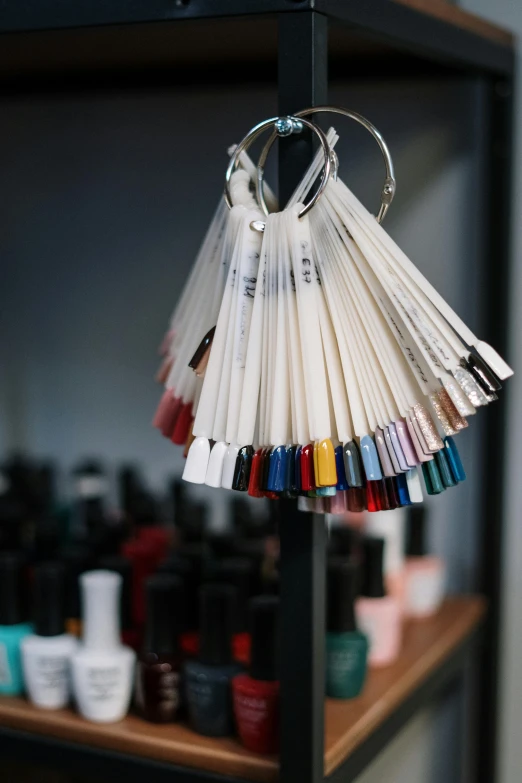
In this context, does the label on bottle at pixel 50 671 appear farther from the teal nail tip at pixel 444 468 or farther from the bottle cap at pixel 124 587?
the teal nail tip at pixel 444 468

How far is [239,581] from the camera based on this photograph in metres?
0.67

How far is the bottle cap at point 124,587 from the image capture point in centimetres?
68

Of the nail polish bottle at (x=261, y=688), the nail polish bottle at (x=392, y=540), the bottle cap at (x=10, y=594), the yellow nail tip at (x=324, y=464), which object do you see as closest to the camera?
the yellow nail tip at (x=324, y=464)

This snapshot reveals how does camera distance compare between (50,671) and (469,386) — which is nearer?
(469,386)

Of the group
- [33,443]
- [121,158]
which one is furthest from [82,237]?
[33,443]

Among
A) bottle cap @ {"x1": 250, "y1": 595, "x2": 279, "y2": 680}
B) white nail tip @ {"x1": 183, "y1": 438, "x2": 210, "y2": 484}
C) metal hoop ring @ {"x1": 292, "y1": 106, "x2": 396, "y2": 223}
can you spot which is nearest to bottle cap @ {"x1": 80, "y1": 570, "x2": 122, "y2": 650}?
bottle cap @ {"x1": 250, "y1": 595, "x2": 279, "y2": 680}

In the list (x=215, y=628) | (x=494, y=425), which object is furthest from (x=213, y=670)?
(x=494, y=425)

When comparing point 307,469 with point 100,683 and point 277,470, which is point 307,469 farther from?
point 100,683

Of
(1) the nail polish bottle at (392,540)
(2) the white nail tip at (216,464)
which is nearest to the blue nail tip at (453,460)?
(2) the white nail tip at (216,464)

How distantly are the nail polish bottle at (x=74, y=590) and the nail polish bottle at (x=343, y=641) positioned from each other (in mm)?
184

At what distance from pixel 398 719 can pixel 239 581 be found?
142 millimetres

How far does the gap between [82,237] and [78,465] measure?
9.2 inches

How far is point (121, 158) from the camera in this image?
0.94 meters

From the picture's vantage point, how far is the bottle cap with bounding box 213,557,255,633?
665 mm
